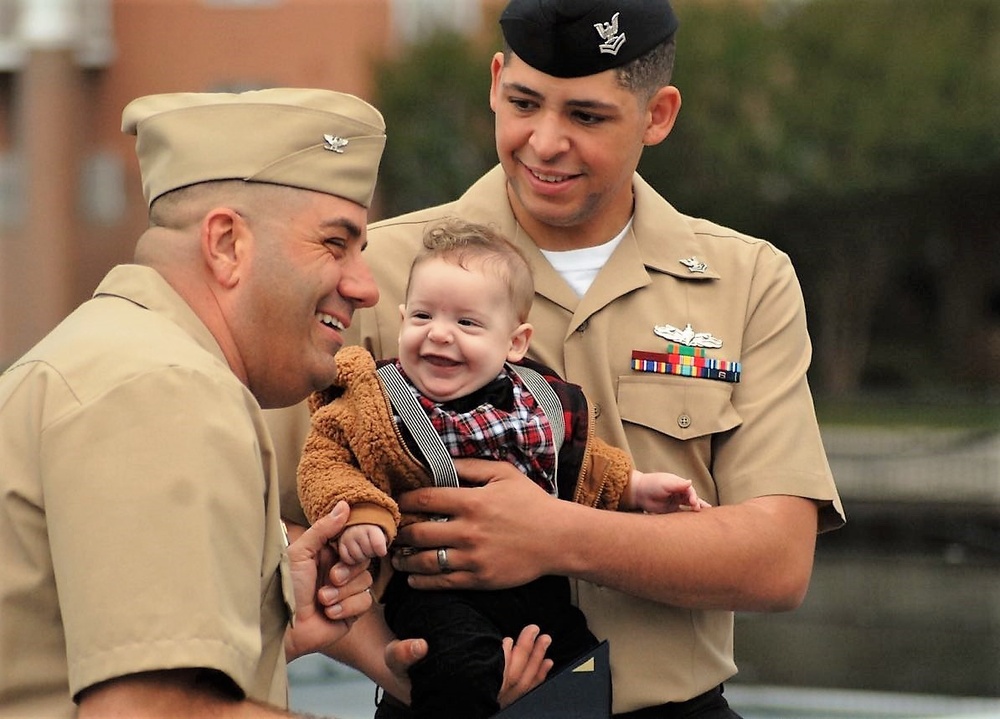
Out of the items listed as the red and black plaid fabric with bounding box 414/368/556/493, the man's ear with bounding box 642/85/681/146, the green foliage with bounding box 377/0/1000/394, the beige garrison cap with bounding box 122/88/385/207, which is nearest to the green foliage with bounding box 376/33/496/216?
the green foliage with bounding box 377/0/1000/394

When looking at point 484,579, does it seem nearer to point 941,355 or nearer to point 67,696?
point 67,696

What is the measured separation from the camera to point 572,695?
10.6ft

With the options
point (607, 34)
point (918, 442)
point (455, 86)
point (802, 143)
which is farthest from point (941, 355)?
point (607, 34)

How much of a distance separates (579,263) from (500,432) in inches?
21.9

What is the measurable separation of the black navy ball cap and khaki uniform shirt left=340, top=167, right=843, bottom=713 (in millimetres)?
364

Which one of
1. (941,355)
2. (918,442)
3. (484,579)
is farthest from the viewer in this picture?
(941,355)

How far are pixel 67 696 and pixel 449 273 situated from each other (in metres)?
1.29

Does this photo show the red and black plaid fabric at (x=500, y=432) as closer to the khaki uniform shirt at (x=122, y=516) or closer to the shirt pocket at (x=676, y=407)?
the shirt pocket at (x=676, y=407)

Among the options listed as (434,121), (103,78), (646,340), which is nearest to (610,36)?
(646,340)

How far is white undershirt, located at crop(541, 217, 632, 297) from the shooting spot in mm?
3662

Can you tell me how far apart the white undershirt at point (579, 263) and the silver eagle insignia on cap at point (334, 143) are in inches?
39.1

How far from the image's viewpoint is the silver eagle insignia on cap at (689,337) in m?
3.62

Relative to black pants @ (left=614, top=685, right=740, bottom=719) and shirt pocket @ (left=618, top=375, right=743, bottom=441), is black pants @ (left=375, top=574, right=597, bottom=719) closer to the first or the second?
black pants @ (left=614, top=685, right=740, bottom=719)

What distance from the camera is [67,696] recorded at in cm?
231
